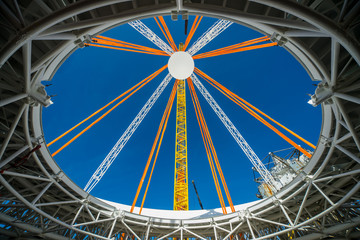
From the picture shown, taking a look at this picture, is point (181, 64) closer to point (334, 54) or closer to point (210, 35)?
point (210, 35)

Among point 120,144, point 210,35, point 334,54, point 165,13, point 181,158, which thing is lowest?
point 334,54

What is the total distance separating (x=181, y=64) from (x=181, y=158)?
18.0 metres

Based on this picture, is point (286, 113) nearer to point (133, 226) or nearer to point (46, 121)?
point (133, 226)

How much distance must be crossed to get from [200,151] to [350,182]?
24202 millimetres

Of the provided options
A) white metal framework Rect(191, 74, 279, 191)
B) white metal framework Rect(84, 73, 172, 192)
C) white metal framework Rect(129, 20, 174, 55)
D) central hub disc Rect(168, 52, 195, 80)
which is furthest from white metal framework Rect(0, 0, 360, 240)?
white metal framework Rect(129, 20, 174, 55)

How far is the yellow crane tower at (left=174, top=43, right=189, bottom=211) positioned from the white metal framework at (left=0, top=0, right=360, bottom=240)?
1289cm

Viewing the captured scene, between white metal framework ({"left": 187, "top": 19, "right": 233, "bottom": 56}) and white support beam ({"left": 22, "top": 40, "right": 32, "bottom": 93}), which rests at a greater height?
white metal framework ({"left": 187, "top": 19, "right": 233, "bottom": 56})

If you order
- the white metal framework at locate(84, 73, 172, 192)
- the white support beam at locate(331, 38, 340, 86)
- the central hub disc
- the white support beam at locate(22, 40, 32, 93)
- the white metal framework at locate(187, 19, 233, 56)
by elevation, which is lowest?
the white support beam at locate(331, 38, 340, 86)

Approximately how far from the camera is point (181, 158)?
37.2 meters

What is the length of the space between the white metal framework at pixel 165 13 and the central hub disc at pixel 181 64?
16533 mm

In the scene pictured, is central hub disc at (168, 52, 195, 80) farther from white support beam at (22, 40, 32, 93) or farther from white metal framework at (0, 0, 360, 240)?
white support beam at (22, 40, 32, 93)

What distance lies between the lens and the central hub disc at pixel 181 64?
25844 millimetres

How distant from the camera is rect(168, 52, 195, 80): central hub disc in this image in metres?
25.8

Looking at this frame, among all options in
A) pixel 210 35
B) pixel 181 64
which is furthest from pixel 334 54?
pixel 210 35
